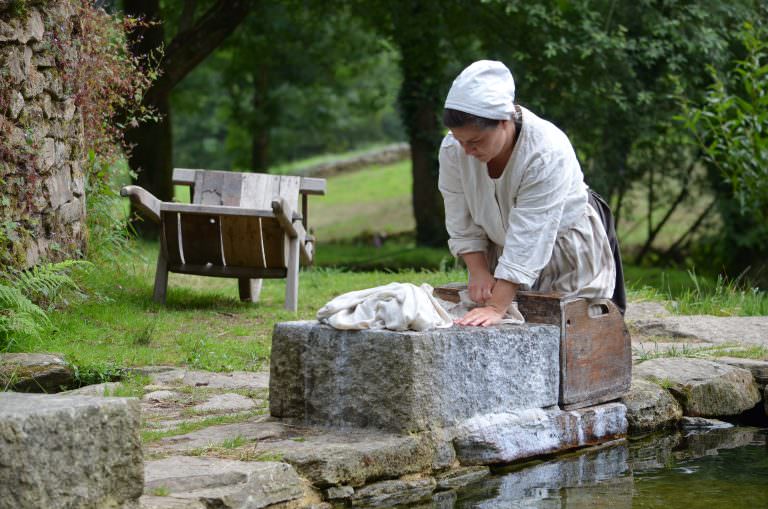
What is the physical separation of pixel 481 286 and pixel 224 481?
1.71 metres

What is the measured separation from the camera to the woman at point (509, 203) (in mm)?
4277

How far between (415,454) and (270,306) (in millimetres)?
4322

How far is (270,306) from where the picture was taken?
822cm

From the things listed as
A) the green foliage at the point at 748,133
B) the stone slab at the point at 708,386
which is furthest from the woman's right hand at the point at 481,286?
the green foliage at the point at 748,133

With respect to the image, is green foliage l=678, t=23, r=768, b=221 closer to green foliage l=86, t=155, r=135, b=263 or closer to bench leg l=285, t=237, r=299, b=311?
bench leg l=285, t=237, r=299, b=311

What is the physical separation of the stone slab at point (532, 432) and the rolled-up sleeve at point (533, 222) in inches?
24.9

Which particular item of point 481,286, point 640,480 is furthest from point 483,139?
point 640,480

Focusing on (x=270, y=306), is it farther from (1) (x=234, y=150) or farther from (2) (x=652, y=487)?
(1) (x=234, y=150)

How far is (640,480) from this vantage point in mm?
4402

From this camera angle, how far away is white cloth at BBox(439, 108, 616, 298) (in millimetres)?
4430

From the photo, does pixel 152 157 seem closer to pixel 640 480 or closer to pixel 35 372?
pixel 35 372

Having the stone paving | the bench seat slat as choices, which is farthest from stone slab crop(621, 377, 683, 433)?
the bench seat slat

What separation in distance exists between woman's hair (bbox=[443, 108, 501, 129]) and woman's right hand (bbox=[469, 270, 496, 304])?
2.53ft

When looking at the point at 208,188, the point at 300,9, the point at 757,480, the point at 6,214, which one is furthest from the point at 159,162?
the point at 757,480
